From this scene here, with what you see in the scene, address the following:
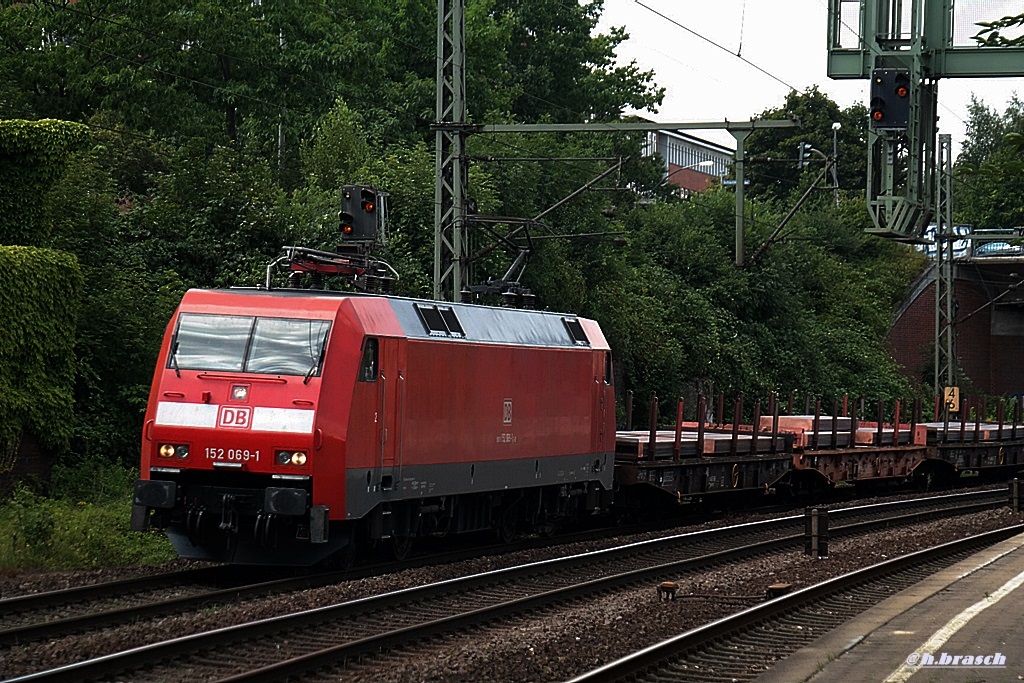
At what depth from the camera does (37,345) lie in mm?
19750

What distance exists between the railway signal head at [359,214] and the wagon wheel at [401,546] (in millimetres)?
4981

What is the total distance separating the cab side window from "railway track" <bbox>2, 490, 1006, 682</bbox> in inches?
95.4

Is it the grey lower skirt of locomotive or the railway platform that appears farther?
the grey lower skirt of locomotive

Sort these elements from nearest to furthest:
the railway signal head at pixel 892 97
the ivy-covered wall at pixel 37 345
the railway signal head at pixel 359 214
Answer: the railway signal head at pixel 892 97 < the ivy-covered wall at pixel 37 345 < the railway signal head at pixel 359 214

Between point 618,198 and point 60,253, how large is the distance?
31.4m

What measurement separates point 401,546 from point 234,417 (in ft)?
11.6

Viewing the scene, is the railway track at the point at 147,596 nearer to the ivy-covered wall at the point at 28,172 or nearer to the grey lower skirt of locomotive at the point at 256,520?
the grey lower skirt of locomotive at the point at 256,520

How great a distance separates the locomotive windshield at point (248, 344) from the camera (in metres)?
15.4

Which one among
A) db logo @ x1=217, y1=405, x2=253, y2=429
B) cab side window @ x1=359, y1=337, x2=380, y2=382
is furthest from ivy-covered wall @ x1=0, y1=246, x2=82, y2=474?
cab side window @ x1=359, y1=337, x2=380, y2=382

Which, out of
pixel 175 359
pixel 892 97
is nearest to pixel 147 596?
pixel 175 359

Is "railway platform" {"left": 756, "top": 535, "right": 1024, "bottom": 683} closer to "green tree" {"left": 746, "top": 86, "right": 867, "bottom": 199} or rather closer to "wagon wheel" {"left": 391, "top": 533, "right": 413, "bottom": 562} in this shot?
"wagon wheel" {"left": 391, "top": 533, "right": 413, "bottom": 562}

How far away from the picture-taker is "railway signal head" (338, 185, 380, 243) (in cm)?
2073

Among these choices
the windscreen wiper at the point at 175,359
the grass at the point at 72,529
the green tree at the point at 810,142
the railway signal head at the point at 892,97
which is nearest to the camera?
the railway signal head at the point at 892,97

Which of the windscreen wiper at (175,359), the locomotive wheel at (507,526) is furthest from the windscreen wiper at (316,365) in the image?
the locomotive wheel at (507,526)
